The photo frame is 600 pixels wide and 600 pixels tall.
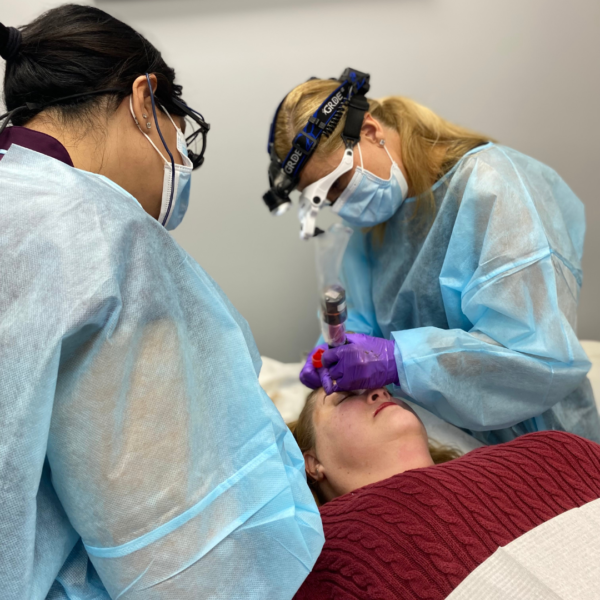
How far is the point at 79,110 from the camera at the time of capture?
2.84 feet

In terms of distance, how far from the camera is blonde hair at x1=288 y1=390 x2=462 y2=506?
1441 mm

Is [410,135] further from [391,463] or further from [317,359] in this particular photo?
[391,463]

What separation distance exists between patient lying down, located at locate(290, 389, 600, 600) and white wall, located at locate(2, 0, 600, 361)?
1.16 metres

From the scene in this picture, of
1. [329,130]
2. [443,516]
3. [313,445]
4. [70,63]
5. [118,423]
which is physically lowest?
[313,445]

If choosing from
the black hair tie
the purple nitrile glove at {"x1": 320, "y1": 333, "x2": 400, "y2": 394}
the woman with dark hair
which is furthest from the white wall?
the woman with dark hair

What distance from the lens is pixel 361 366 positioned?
1318 mm

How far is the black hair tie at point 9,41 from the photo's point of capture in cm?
86

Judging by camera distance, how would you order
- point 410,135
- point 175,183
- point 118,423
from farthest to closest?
point 410,135 → point 175,183 → point 118,423

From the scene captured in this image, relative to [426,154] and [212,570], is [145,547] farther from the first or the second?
[426,154]

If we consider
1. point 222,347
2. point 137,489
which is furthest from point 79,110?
point 137,489

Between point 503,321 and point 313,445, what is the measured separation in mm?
612

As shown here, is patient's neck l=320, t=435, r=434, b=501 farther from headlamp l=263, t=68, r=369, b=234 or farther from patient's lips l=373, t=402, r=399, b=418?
headlamp l=263, t=68, r=369, b=234

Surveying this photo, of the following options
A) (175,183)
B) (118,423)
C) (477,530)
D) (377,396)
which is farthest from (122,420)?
(377,396)

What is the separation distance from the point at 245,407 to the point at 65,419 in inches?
9.0
